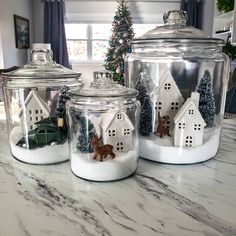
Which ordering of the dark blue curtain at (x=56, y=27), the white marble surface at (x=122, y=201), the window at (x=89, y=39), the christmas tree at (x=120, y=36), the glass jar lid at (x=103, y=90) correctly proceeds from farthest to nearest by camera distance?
the window at (x=89, y=39)
the dark blue curtain at (x=56, y=27)
the christmas tree at (x=120, y=36)
the glass jar lid at (x=103, y=90)
the white marble surface at (x=122, y=201)

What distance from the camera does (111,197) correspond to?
0.48m

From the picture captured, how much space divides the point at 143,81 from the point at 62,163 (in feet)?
0.92

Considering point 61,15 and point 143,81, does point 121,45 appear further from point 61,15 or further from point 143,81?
point 143,81

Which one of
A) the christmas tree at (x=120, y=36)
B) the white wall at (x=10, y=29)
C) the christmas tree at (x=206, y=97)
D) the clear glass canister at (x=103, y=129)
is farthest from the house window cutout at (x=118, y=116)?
the white wall at (x=10, y=29)

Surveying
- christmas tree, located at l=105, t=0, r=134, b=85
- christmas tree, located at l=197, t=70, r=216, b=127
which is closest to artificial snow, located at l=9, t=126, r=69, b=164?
christmas tree, located at l=197, t=70, r=216, b=127

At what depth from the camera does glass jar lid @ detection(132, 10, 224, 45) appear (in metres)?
0.59

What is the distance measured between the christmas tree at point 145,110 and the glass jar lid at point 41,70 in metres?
0.17

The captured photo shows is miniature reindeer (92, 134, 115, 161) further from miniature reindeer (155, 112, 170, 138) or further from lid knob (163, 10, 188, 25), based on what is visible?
lid knob (163, 10, 188, 25)

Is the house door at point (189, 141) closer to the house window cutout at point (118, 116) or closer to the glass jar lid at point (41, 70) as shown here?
the house window cutout at point (118, 116)

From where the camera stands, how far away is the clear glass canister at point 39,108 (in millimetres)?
607

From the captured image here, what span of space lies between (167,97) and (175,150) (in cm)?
13

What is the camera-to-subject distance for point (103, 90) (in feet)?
1.68

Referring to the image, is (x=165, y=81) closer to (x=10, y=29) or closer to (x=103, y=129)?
(x=103, y=129)

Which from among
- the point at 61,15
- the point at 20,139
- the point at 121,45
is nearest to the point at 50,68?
the point at 20,139
